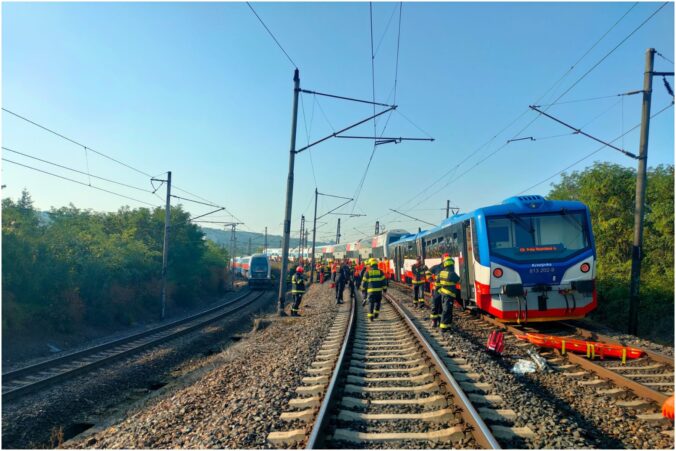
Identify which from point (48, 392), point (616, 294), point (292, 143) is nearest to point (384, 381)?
point (48, 392)

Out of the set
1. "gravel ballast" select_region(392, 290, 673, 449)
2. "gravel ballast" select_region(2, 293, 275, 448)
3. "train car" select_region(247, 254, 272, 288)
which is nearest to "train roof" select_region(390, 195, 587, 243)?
"gravel ballast" select_region(392, 290, 673, 449)

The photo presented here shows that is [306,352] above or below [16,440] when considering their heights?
above

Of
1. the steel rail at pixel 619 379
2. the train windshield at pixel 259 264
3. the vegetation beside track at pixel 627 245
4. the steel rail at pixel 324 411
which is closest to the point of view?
the steel rail at pixel 324 411

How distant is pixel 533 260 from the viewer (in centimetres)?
1065

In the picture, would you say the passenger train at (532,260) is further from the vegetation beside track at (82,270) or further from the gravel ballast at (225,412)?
the vegetation beside track at (82,270)

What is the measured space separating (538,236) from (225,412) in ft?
27.3

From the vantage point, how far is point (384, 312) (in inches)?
644

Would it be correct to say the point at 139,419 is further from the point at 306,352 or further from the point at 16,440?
the point at 306,352

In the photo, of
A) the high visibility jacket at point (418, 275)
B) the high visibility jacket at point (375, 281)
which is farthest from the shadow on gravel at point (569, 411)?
the high visibility jacket at point (418, 275)

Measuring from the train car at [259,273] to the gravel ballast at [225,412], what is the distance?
34.5 meters

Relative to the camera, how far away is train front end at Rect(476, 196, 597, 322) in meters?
10.5

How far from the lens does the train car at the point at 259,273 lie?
44.4 metres

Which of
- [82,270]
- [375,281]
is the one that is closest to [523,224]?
[375,281]

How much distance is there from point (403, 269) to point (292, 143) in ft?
45.4
